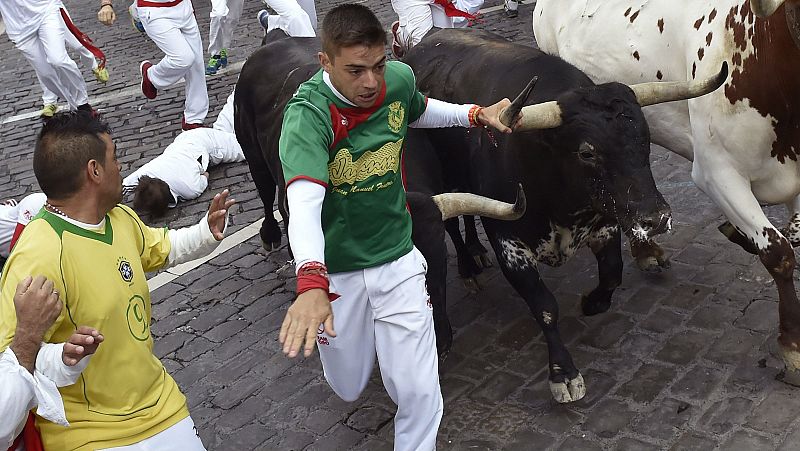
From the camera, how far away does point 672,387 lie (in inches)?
191

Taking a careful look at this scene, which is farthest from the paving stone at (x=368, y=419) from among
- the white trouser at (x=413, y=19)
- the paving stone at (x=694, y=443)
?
the white trouser at (x=413, y=19)

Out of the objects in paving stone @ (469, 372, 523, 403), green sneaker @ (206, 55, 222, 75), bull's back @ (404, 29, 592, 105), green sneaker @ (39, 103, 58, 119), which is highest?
bull's back @ (404, 29, 592, 105)

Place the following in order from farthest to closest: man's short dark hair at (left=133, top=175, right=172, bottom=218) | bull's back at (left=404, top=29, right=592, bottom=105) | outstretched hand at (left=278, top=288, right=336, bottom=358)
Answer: man's short dark hair at (left=133, top=175, right=172, bottom=218) < bull's back at (left=404, top=29, right=592, bottom=105) < outstretched hand at (left=278, top=288, right=336, bottom=358)

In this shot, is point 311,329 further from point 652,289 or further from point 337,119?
point 652,289

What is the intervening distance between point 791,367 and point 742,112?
1287 mm

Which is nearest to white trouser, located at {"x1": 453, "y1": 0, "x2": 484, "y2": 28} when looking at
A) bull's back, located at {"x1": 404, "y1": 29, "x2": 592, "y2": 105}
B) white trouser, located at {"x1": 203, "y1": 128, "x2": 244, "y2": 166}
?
white trouser, located at {"x1": 203, "y1": 128, "x2": 244, "y2": 166}

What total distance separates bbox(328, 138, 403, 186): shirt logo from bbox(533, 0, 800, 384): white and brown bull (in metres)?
1.72

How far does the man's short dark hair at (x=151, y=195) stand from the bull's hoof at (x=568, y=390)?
4.45 metres

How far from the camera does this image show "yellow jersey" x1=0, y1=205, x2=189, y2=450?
321 centimetres

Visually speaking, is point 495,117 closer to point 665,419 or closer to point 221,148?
point 665,419

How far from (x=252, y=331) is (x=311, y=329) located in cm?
316

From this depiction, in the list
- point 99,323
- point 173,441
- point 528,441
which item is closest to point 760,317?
point 528,441

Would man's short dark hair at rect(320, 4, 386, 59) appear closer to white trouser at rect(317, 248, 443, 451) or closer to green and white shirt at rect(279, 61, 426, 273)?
green and white shirt at rect(279, 61, 426, 273)

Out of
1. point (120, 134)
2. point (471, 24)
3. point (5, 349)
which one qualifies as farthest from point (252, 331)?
point (471, 24)
